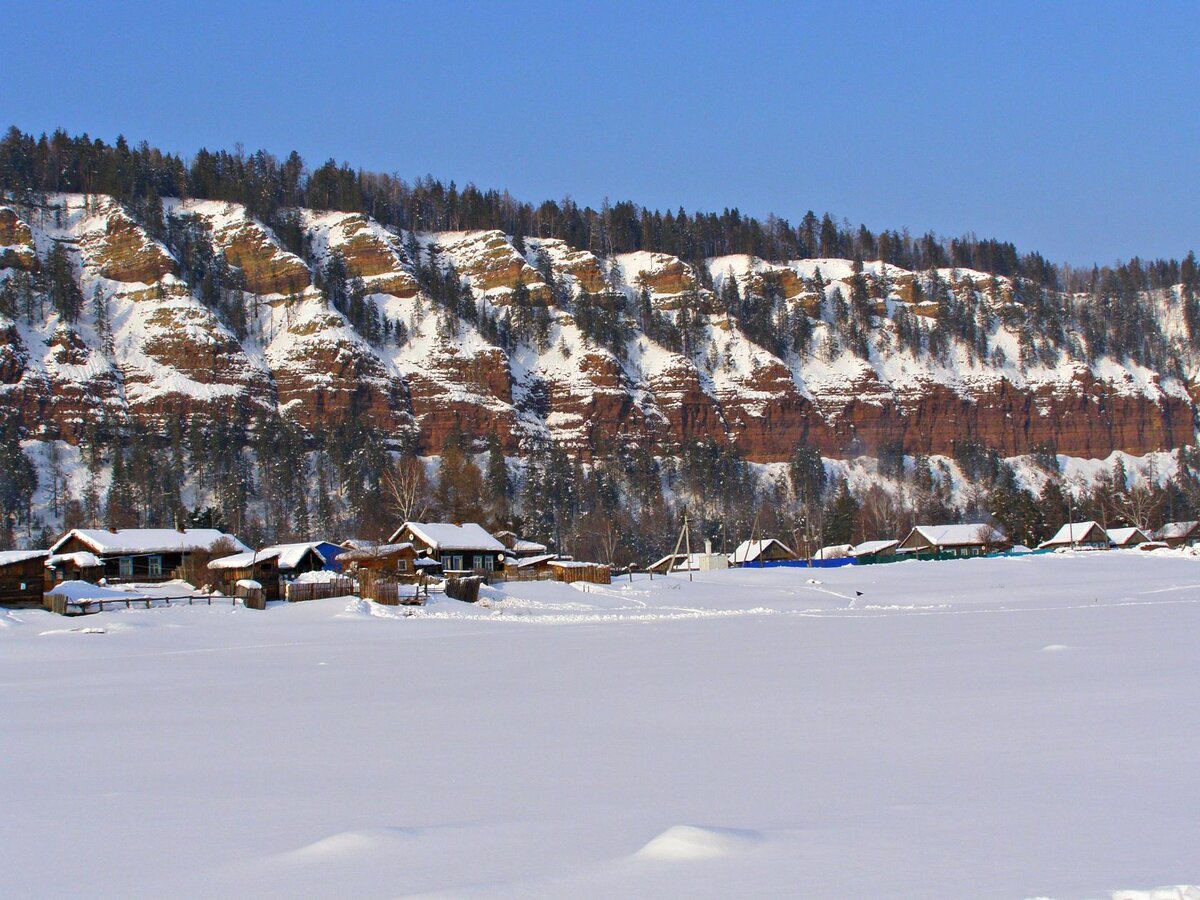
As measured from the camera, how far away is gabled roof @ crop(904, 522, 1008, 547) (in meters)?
102

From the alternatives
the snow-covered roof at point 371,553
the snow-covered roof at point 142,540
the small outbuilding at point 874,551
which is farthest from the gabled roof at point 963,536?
the snow-covered roof at point 142,540

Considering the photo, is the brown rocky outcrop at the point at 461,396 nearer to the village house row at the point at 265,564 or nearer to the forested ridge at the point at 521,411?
the forested ridge at the point at 521,411

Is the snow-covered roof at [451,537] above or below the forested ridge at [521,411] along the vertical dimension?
below

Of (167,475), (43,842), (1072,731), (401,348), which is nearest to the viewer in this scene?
(43,842)

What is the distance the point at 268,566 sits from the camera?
6228cm

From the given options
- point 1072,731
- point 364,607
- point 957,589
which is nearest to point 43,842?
point 1072,731

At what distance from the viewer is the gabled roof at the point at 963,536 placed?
102 metres

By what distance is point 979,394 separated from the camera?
16925 centimetres

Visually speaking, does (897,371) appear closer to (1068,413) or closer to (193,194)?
(1068,413)

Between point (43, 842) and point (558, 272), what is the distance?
176 metres

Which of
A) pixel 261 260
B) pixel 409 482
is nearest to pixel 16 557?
pixel 409 482

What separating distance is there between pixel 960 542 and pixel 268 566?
6598 cm

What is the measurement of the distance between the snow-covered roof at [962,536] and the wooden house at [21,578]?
7729cm

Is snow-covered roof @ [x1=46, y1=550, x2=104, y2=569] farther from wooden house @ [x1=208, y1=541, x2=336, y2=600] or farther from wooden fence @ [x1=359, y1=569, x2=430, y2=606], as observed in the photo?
wooden fence @ [x1=359, y1=569, x2=430, y2=606]
